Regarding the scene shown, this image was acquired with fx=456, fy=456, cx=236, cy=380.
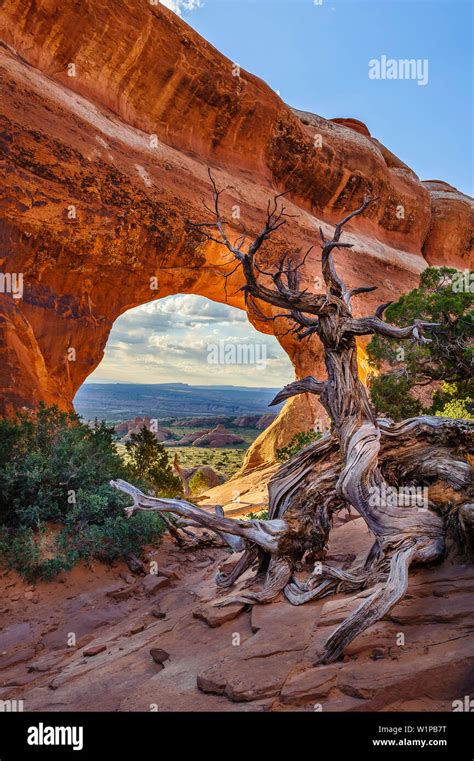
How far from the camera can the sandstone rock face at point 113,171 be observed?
14.1 metres

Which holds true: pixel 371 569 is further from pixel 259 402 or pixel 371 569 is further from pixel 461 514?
pixel 259 402

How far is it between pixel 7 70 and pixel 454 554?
1767 centimetres

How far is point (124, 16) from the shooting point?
55.4 ft

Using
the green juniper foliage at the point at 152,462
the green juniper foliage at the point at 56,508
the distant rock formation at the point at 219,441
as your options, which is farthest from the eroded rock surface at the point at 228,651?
the distant rock formation at the point at 219,441

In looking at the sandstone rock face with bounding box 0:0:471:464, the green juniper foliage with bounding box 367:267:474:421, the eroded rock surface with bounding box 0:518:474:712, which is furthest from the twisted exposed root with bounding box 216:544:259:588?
the sandstone rock face with bounding box 0:0:471:464

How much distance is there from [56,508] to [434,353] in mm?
9729

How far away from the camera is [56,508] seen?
909cm

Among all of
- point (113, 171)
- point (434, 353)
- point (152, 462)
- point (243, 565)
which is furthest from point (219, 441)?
point (243, 565)

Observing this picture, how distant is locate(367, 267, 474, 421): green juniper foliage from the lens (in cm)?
1119

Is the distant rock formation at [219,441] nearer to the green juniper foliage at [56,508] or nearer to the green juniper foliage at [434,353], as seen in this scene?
the green juniper foliage at [434,353]

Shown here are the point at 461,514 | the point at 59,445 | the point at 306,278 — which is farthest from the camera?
the point at 306,278

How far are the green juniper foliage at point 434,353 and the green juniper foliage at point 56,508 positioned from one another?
23.8 feet
